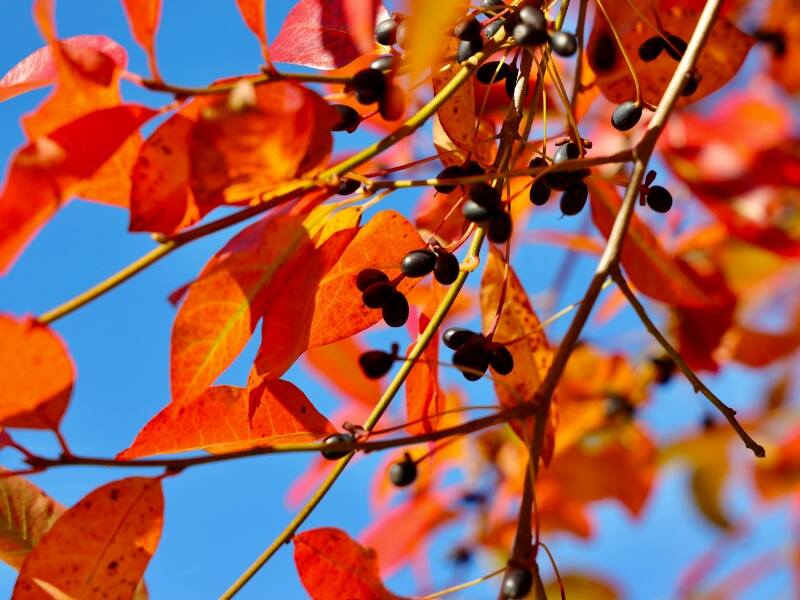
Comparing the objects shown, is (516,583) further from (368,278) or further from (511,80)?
(511,80)

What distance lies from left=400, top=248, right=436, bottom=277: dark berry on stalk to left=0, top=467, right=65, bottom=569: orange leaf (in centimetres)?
40

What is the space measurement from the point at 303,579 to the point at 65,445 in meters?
0.27

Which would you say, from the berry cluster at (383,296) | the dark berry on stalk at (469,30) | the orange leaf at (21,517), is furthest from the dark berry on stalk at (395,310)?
the orange leaf at (21,517)

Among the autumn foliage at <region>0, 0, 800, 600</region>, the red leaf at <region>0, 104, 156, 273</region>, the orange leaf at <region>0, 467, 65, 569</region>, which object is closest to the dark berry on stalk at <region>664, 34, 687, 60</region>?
the autumn foliage at <region>0, 0, 800, 600</region>

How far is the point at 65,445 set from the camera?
2.32 feet

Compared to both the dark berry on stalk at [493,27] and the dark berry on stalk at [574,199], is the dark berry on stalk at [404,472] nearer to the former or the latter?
the dark berry on stalk at [574,199]

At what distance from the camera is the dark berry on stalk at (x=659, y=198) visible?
915mm

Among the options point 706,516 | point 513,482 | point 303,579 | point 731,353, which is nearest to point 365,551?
point 303,579

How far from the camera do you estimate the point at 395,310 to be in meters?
0.83

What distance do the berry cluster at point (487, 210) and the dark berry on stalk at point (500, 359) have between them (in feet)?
0.40

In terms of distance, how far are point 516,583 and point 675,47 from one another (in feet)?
1.79

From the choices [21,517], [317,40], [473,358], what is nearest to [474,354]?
[473,358]

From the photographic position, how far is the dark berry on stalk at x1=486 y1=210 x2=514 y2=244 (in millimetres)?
766

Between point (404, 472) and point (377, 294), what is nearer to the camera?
point (377, 294)
